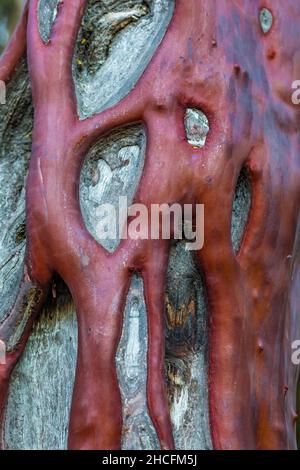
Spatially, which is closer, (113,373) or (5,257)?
(113,373)

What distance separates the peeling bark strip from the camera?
121 cm

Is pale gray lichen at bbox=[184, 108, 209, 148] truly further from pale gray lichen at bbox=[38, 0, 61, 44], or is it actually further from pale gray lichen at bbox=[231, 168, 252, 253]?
pale gray lichen at bbox=[38, 0, 61, 44]

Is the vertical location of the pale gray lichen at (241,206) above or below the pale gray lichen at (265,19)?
below

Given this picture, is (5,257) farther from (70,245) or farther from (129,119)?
(129,119)

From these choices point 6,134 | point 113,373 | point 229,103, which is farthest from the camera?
point 6,134

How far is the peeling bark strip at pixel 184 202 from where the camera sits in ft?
3.99

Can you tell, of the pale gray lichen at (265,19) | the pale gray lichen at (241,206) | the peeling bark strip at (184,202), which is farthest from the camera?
the pale gray lichen at (265,19)

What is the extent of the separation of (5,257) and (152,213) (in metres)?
0.27

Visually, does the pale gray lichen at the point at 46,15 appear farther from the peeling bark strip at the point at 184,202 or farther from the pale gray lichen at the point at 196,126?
the pale gray lichen at the point at 196,126

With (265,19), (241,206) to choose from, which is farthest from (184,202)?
(265,19)

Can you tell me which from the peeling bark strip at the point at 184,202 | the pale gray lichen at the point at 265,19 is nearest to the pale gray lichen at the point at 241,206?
the peeling bark strip at the point at 184,202

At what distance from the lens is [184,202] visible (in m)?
1.26

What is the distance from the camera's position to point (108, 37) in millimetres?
1385
